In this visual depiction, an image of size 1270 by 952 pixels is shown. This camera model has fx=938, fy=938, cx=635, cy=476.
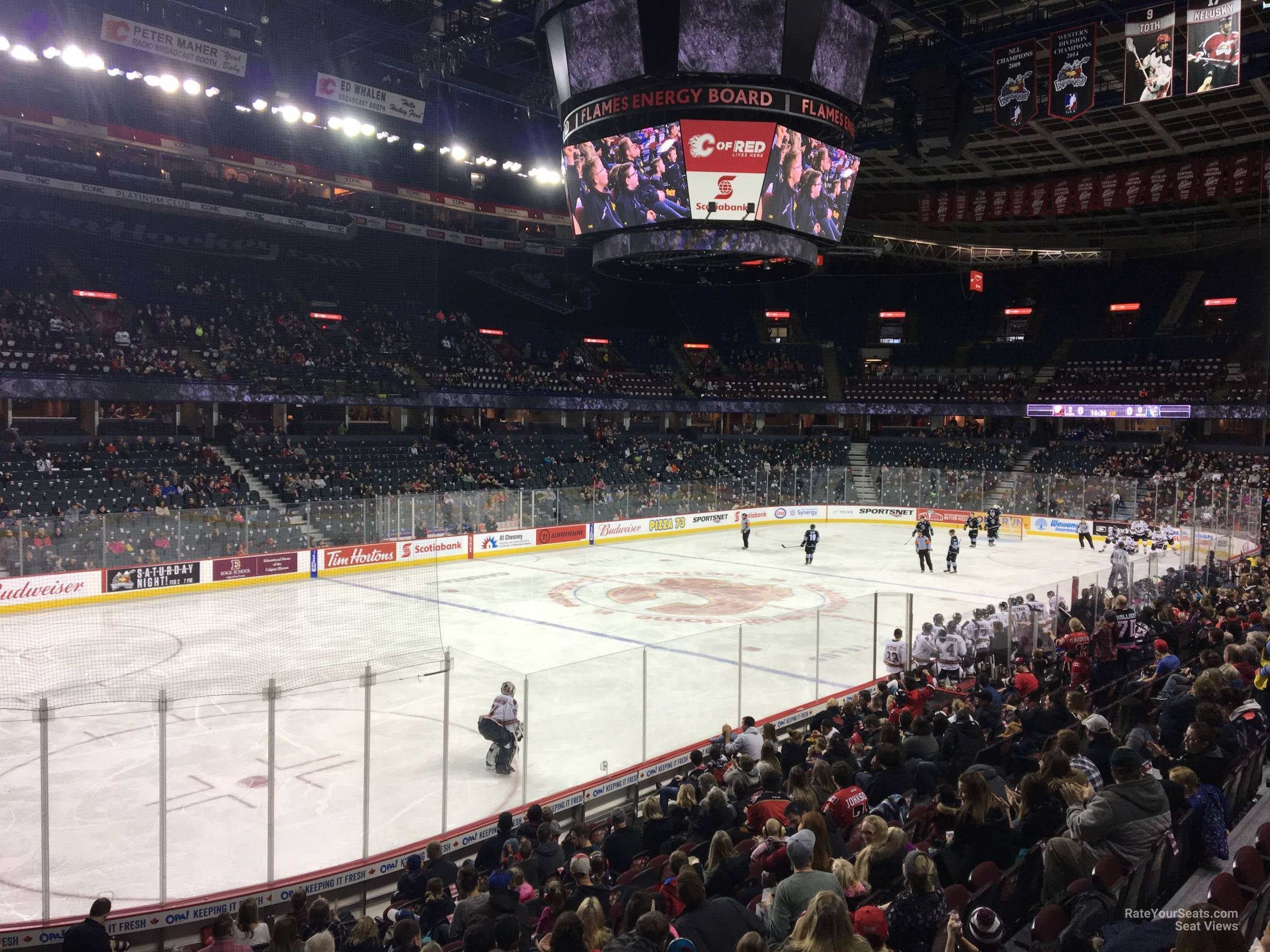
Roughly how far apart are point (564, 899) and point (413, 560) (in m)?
22.4

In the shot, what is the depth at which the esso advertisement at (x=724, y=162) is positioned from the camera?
16.2 meters

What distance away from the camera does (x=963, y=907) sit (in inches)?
191

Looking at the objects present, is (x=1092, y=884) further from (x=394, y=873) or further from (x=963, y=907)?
(x=394, y=873)

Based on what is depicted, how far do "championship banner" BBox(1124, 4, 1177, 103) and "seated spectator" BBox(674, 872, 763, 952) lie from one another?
47.4ft

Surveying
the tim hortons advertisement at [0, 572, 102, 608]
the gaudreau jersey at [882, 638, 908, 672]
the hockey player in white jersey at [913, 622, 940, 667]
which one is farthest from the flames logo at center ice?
the tim hortons advertisement at [0, 572, 102, 608]

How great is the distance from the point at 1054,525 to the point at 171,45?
32755 millimetres

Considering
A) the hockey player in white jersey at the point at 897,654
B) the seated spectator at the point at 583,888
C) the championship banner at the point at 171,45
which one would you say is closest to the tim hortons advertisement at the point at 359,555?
the championship banner at the point at 171,45

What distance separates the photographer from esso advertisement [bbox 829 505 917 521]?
39938 millimetres

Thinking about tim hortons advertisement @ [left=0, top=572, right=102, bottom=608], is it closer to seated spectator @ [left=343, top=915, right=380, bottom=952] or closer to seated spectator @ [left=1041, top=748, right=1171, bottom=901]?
seated spectator @ [left=343, top=915, right=380, bottom=952]

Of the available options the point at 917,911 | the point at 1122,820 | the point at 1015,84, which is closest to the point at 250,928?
the point at 917,911

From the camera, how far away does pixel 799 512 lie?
40.8 metres

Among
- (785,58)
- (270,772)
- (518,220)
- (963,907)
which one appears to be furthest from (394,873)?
(518,220)

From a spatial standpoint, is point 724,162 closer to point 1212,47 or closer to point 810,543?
point 1212,47

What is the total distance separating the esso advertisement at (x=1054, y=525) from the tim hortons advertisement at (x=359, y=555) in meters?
24.5
